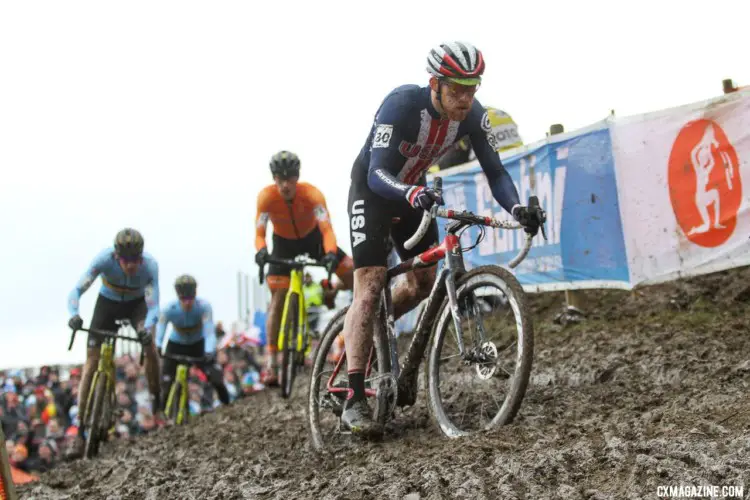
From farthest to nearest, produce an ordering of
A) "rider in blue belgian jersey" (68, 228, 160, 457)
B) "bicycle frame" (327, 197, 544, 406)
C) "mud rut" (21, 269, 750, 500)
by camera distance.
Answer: "rider in blue belgian jersey" (68, 228, 160, 457) → "bicycle frame" (327, 197, 544, 406) → "mud rut" (21, 269, 750, 500)

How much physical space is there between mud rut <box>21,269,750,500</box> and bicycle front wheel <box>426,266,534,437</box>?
244 mm

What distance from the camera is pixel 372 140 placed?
6.10 meters

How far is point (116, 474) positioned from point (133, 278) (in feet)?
15.9

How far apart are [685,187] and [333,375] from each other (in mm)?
4259

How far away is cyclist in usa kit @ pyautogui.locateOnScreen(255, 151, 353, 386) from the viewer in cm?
1058

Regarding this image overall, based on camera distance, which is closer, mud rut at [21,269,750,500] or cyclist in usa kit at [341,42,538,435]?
mud rut at [21,269,750,500]

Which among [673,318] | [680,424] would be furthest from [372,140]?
[673,318]

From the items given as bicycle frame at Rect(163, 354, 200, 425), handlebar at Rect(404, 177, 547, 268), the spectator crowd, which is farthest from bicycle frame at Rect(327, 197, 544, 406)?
the spectator crowd

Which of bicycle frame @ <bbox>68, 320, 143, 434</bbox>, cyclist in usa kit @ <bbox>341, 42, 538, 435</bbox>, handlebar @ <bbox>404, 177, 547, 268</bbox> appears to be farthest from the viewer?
bicycle frame @ <bbox>68, 320, 143, 434</bbox>

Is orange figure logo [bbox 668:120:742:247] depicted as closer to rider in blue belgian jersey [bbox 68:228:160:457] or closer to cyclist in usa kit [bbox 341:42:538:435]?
cyclist in usa kit [bbox 341:42:538:435]

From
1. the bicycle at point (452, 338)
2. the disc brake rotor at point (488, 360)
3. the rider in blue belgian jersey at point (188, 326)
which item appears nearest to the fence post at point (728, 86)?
the bicycle at point (452, 338)

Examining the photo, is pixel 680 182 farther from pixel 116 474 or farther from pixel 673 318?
pixel 116 474

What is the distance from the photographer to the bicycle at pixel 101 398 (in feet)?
35.2

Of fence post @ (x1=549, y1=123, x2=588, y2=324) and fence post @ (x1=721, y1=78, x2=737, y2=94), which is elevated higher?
fence post @ (x1=721, y1=78, x2=737, y2=94)
